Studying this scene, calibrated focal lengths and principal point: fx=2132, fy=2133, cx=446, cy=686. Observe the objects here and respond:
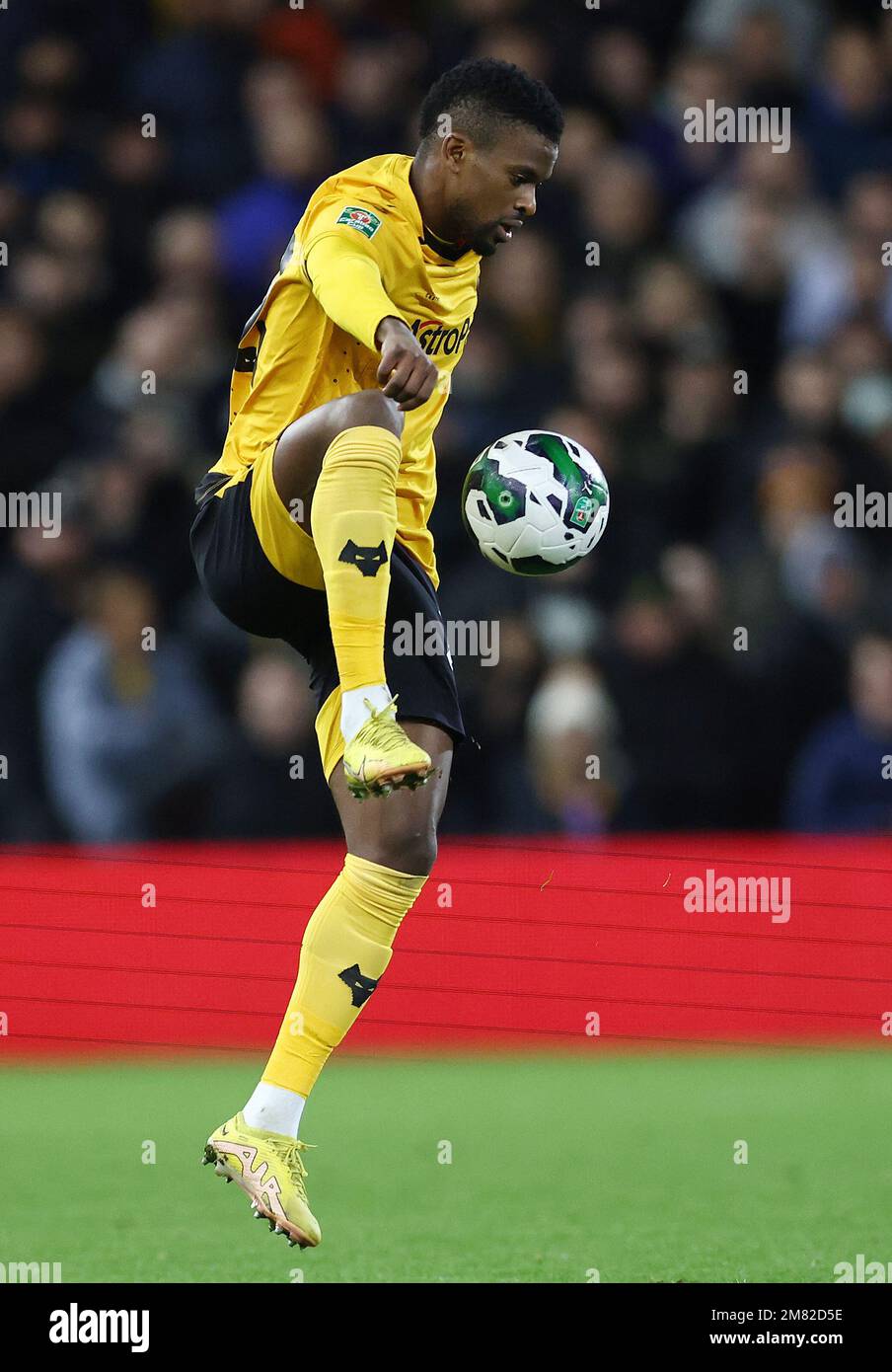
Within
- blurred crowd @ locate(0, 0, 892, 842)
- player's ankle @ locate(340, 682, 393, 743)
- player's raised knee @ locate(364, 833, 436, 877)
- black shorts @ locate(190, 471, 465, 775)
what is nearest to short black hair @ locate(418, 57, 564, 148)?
black shorts @ locate(190, 471, 465, 775)

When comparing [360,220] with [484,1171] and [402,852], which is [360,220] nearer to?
[402,852]

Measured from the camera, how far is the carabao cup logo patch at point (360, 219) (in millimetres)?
4441

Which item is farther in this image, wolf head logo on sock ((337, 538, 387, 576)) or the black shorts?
the black shorts

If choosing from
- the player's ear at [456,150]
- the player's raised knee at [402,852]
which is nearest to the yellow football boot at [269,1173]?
the player's raised knee at [402,852]

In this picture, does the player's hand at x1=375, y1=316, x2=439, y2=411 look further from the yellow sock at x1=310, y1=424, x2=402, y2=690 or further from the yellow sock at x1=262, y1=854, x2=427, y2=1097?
the yellow sock at x1=262, y1=854, x2=427, y2=1097

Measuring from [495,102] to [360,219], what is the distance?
0.39 meters

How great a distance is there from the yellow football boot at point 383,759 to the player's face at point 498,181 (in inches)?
43.8

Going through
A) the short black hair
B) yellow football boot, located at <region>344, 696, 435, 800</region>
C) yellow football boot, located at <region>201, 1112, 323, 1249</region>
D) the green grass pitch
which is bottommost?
the green grass pitch

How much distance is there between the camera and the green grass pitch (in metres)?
4.96

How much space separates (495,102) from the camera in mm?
4520

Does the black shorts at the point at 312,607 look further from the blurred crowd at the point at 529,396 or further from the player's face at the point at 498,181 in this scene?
the blurred crowd at the point at 529,396

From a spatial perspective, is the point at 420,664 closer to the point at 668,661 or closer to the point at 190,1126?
the point at 190,1126

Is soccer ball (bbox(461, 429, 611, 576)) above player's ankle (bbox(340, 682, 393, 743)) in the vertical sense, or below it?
above

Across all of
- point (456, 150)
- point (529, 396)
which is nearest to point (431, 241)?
point (456, 150)
